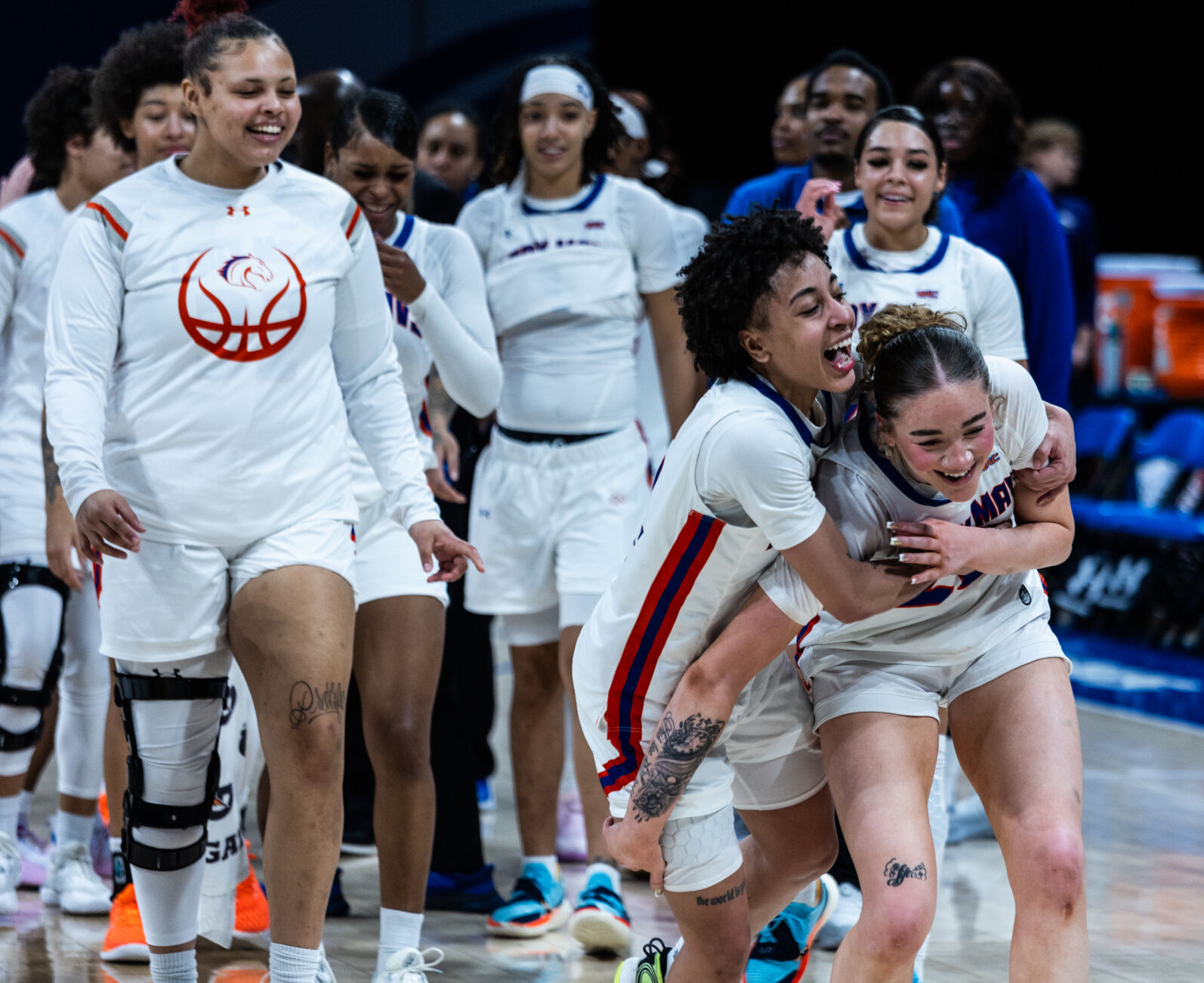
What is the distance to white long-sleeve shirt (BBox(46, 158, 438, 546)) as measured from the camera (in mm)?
2752

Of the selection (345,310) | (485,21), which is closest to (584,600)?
(345,310)

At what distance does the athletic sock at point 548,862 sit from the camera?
3840 mm

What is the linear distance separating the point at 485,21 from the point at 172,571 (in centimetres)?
560

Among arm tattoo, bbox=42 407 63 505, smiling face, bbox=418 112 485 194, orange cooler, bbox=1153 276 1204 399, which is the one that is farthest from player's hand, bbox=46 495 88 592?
orange cooler, bbox=1153 276 1204 399

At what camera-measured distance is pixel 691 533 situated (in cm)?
254

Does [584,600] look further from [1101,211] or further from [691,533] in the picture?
[1101,211]

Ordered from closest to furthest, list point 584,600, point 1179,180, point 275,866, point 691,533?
point 691,533
point 275,866
point 584,600
point 1179,180

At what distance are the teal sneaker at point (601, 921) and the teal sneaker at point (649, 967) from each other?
2.04 feet

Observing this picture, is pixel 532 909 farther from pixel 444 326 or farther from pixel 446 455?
pixel 444 326

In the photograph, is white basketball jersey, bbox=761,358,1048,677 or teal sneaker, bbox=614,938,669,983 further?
teal sneaker, bbox=614,938,669,983

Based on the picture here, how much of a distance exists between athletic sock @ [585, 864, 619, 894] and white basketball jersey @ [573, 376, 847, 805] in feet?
3.35

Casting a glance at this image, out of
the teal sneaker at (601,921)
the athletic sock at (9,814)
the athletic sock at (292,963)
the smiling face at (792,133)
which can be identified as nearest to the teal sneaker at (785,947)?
the teal sneaker at (601,921)

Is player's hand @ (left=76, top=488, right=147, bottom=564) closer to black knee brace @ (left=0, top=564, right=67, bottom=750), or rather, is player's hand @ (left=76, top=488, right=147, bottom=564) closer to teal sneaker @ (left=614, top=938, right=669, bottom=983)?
teal sneaker @ (left=614, top=938, right=669, bottom=983)

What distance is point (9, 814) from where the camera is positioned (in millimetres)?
Result: 3906
